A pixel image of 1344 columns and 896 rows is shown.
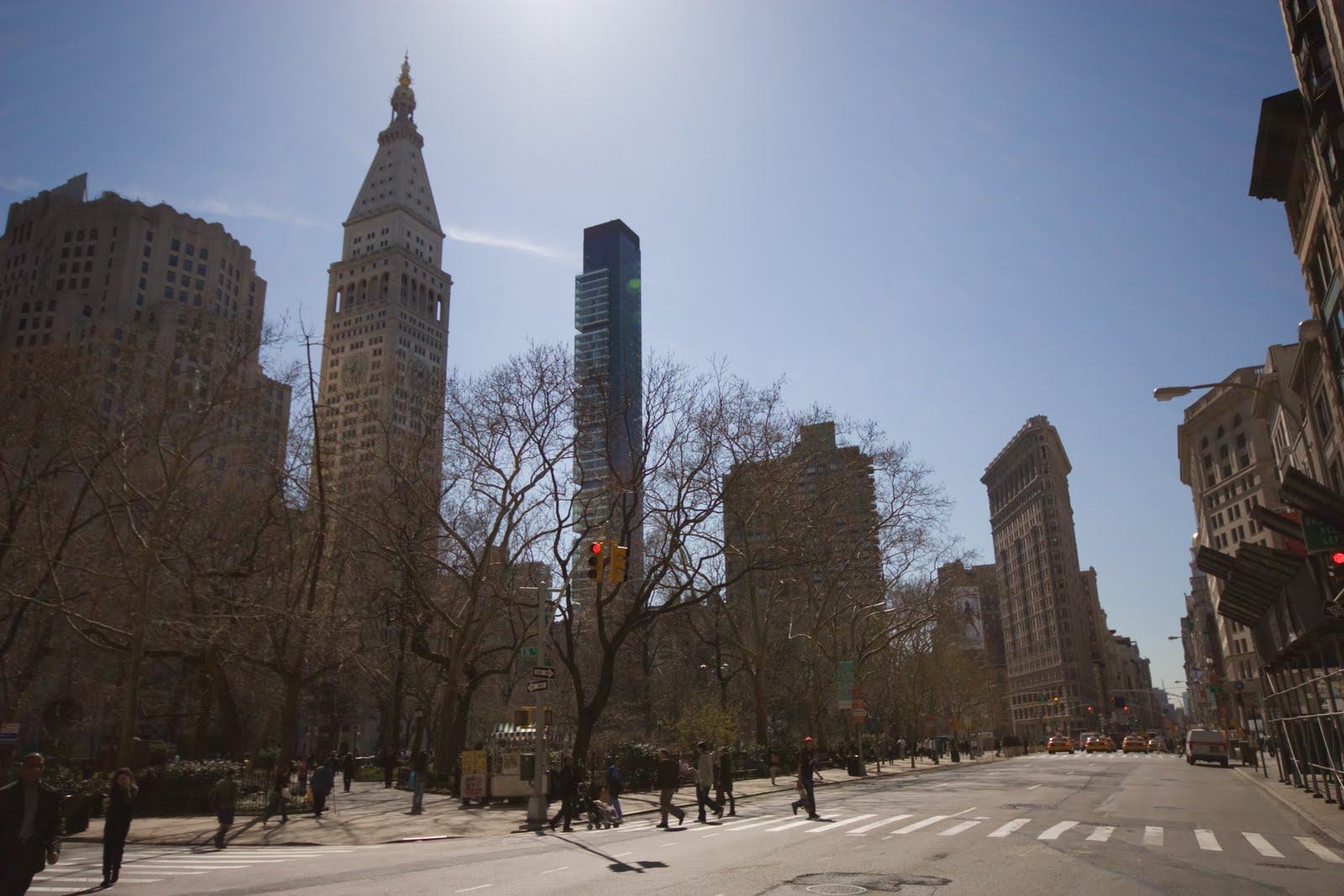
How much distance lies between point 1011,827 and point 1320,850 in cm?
476

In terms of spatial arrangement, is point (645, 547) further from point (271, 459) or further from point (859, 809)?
point (859, 809)

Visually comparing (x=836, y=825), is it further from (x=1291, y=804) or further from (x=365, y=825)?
(x=365, y=825)

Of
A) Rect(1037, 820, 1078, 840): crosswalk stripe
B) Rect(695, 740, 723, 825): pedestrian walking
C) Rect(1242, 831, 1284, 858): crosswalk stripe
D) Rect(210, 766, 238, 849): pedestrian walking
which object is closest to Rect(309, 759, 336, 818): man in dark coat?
Rect(210, 766, 238, 849): pedestrian walking

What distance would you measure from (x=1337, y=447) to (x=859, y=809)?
18.3m

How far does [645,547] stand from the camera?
46.7 meters

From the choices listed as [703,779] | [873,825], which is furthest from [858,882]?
[703,779]

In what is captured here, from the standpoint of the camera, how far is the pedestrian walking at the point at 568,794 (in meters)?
20.1

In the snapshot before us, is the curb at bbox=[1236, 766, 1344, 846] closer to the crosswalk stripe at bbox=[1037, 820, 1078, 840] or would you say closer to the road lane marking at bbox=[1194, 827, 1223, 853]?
the road lane marking at bbox=[1194, 827, 1223, 853]

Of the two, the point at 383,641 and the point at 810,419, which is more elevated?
the point at 810,419

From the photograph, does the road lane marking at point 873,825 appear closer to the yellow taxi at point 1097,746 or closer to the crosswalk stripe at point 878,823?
the crosswalk stripe at point 878,823

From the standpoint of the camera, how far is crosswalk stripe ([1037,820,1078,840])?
14.4 m

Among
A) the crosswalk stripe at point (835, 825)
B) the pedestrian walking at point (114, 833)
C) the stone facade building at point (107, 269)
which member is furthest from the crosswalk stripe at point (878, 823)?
the stone facade building at point (107, 269)

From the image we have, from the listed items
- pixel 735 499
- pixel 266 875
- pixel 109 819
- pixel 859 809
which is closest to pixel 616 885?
pixel 266 875

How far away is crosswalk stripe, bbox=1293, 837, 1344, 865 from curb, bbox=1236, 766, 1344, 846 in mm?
393
